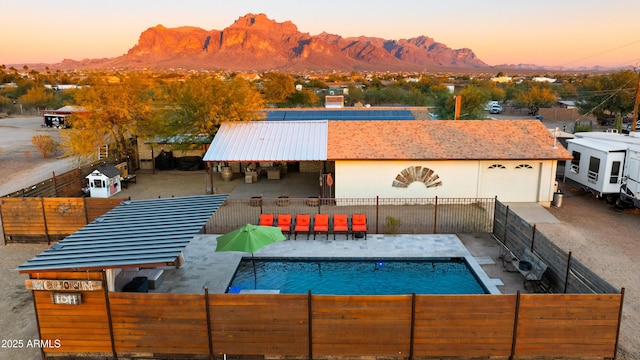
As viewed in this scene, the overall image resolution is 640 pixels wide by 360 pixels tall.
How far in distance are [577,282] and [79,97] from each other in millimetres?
28980

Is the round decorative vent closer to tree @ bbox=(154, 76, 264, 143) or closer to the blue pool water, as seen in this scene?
the blue pool water

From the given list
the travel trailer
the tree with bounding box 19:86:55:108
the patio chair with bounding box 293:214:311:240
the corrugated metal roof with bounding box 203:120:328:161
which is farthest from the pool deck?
the tree with bounding box 19:86:55:108

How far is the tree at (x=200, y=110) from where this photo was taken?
89.9ft

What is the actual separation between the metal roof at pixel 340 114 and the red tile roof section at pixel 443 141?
7.53 metres

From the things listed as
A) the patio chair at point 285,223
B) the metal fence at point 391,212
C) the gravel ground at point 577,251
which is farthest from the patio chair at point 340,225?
the gravel ground at point 577,251

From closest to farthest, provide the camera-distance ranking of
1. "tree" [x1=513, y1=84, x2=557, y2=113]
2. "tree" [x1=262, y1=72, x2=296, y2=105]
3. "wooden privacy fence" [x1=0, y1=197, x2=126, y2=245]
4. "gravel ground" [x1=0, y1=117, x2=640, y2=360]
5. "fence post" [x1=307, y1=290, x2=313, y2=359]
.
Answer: "fence post" [x1=307, y1=290, x2=313, y2=359]
"gravel ground" [x1=0, y1=117, x2=640, y2=360]
"wooden privacy fence" [x1=0, y1=197, x2=126, y2=245]
"tree" [x1=262, y1=72, x2=296, y2=105]
"tree" [x1=513, y1=84, x2=557, y2=113]

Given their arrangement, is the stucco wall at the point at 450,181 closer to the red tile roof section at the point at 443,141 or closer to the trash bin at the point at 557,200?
the trash bin at the point at 557,200

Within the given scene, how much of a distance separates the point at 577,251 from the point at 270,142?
50.8 ft

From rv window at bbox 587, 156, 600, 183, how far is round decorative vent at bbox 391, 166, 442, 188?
Result: 27.4 ft

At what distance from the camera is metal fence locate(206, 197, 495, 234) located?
18453 millimetres

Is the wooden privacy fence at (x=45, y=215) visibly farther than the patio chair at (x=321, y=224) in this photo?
No

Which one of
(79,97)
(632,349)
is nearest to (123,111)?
(79,97)

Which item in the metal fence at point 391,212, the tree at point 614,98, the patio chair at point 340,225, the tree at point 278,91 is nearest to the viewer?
the patio chair at point 340,225

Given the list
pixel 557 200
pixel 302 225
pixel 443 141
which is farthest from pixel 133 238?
pixel 557 200
